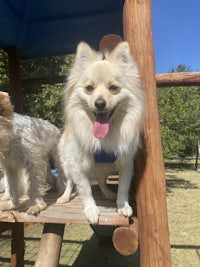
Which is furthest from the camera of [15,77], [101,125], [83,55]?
[15,77]

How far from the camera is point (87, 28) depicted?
4.21m

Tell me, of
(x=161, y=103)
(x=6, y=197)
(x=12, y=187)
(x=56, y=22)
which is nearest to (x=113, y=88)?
(x=12, y=187)

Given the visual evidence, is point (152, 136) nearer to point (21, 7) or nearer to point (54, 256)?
point (54, 256)

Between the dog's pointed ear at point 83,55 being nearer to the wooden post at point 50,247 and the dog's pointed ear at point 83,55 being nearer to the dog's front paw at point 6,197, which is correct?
the wooden post at point 50,247

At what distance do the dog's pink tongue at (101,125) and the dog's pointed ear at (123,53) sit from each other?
0.48m

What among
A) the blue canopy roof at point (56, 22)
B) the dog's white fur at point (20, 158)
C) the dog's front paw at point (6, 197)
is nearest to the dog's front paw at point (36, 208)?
the dog's white fur at point (20, 158)

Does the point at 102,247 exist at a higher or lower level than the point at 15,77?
lower

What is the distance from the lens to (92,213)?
2432mm

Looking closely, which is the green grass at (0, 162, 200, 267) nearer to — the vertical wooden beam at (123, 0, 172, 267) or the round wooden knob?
the vertical wooden beam at (123, 0, 172, 267)

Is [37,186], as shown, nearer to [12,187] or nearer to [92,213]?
[12,187]

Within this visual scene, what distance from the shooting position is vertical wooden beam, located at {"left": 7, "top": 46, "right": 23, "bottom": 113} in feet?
14.9

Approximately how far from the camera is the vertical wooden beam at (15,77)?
454 cm

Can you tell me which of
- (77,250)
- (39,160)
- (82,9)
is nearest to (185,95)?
(77,250)

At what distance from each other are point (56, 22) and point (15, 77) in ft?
3.24
